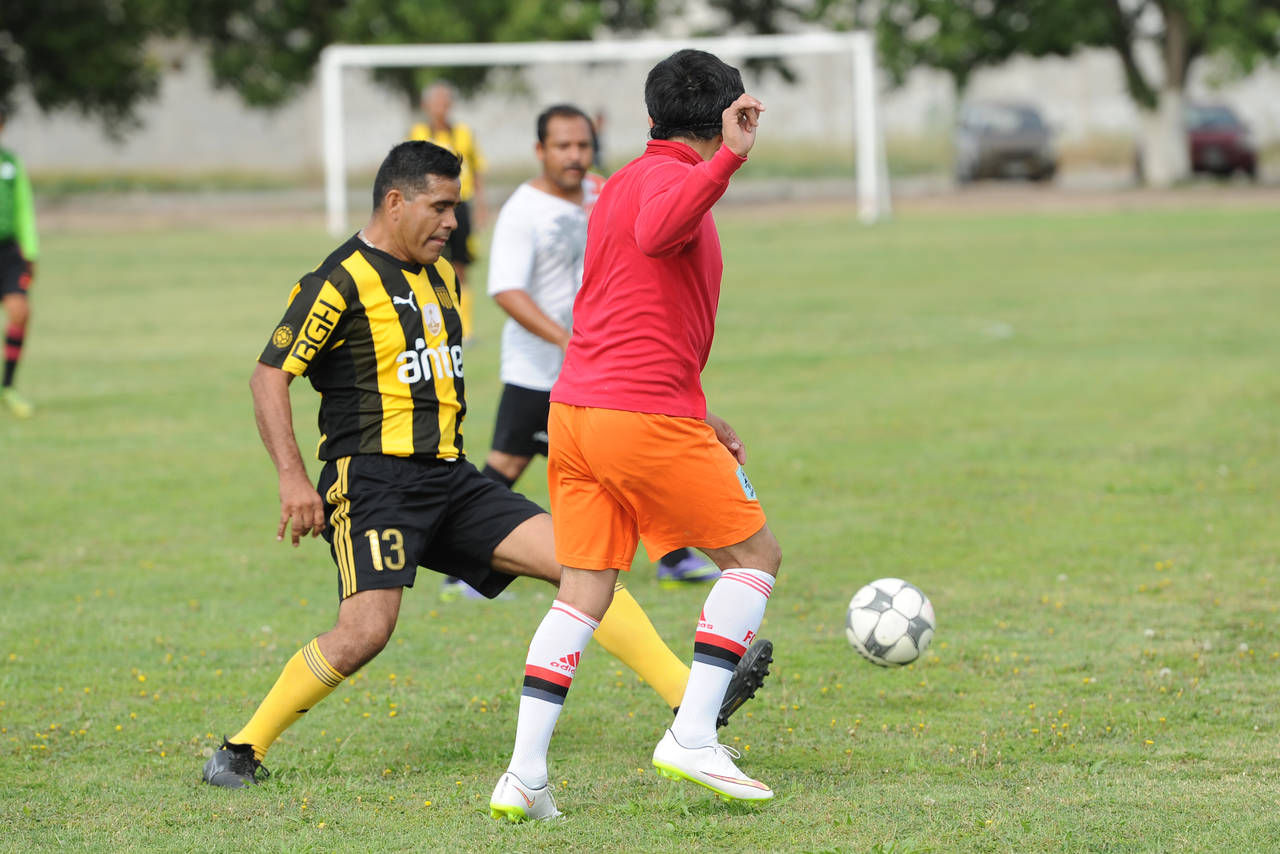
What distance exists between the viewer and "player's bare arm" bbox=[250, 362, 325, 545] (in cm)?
469

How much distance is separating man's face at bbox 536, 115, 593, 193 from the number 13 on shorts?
287 centimetres

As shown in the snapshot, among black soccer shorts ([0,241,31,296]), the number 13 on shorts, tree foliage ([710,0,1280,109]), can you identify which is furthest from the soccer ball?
tree foliage ([710,0,1280,109])

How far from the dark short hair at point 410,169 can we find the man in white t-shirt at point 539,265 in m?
2.26

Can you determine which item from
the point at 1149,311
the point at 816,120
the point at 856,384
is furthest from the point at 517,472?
the point at 816,120

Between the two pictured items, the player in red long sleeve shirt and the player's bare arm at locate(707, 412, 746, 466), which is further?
the player's bare arm at locate(707, 412, 746, 466)

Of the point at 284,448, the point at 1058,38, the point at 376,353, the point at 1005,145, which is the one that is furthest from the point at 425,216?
the point at 1005,145

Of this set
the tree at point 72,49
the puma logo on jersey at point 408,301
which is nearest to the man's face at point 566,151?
the puma logo on jersey at point 408,301

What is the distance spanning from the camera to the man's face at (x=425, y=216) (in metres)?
4.82

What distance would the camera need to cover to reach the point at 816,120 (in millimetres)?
36062

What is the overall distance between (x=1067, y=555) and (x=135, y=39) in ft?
132

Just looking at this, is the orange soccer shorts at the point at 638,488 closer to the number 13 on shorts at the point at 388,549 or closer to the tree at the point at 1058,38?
the number 13 on shorts at the point at 388,549

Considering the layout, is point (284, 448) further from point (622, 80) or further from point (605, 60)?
point (605, 60)

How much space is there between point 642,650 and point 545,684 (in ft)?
2.21

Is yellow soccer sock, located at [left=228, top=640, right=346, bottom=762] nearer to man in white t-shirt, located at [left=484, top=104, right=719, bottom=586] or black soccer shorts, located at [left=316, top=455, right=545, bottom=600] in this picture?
black soccer shorts, located at [left=316, top=455, right=545, bottom=600]
